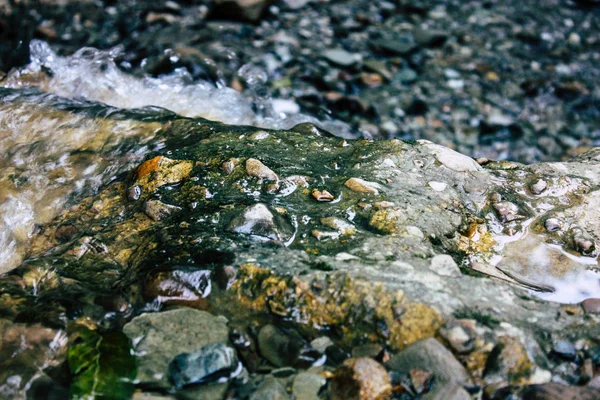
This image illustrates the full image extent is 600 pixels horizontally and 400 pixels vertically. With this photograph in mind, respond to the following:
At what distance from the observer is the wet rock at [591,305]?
1.79 meters

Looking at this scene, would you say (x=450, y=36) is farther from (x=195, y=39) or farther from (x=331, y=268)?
(x=331, y=268)

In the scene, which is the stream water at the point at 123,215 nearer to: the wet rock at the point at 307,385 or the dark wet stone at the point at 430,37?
the wet rock at the point at 307,385

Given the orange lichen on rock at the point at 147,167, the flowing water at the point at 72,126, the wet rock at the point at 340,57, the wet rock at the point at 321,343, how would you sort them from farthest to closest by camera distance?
the wet rock at the point at 340,57
the flowing water at the point at 72,126
the orange lichen on rock at the point at 147,167
the wet rock at the point at 321,343

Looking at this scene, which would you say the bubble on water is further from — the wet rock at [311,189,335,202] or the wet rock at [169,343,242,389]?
the wet rock at [169,343,242,389]

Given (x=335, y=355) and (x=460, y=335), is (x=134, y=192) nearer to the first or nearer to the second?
(x=335, y=355)

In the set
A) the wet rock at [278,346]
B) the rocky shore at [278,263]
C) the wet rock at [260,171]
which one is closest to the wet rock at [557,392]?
the rocky shore at [278,263]

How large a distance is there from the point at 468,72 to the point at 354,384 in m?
4.36

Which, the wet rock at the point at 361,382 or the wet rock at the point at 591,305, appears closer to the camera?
the wet rock at the point at 361,382

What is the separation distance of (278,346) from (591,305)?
3.29ft

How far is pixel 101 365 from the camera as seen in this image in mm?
1581

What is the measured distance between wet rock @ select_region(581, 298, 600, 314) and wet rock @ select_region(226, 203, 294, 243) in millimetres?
980

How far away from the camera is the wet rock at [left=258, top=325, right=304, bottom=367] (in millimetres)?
1665

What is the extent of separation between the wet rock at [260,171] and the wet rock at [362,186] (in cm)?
29

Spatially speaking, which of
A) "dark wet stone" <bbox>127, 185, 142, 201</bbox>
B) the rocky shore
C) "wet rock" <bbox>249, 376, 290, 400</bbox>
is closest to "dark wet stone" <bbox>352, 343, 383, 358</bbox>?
the rocky shore
